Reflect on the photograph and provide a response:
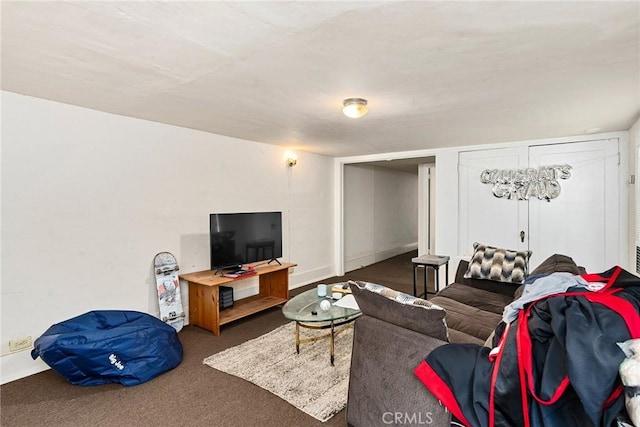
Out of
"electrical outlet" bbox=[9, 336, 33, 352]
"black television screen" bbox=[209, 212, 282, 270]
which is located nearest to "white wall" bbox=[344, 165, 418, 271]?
"black television screen" bbox=[209, 212, 282, 270]

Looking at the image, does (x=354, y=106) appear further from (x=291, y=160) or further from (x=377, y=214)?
(x=377, y=214)

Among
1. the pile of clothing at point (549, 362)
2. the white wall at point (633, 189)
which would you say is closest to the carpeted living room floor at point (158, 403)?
the pile of clothing at point (549, 362)

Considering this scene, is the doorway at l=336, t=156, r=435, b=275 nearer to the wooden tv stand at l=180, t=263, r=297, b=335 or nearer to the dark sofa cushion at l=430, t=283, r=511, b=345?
the wooden tv stand at l=180, t=263, r=297, b=335

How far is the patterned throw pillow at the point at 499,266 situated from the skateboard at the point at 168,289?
3115mm

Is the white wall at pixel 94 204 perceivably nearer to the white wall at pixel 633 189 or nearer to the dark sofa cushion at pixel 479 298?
the dark sofa cushion at pixel 479 298

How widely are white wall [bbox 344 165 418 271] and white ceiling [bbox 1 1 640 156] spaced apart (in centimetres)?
345

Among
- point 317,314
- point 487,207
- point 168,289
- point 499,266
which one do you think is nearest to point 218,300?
point 168,289

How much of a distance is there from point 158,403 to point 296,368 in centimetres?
103

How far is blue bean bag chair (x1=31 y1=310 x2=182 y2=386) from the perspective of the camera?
7.84ft

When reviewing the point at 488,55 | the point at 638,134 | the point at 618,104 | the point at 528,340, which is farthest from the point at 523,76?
the point at 638,134

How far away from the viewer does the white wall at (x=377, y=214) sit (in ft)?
21.6

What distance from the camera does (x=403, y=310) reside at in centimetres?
171

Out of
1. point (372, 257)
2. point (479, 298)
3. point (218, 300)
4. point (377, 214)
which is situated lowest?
point (372, 257)

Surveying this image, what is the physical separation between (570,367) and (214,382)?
2.34m
